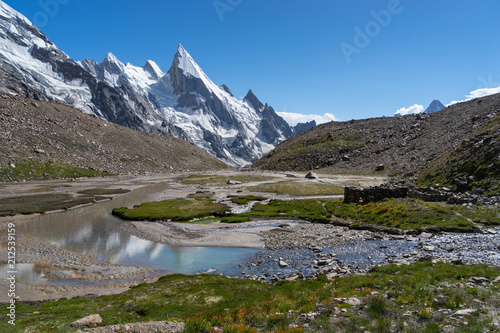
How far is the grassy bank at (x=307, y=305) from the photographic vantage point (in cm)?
1149

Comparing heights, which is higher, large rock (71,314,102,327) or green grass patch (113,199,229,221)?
green grass patch (113,199,229,221)

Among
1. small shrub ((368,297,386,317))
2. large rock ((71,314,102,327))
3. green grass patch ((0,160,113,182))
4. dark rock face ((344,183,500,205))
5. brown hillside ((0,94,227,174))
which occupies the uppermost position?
brown hillside ((0,94,227,174))

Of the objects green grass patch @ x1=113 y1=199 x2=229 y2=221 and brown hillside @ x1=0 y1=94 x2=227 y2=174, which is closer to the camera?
green grass patch @ x1=113 y1=199 x2=229 y2=221

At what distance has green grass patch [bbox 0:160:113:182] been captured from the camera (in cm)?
10406

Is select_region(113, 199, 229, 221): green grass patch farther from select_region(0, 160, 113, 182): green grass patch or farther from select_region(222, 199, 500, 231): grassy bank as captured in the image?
select_region(0, 160, 113, 182): green grass patch

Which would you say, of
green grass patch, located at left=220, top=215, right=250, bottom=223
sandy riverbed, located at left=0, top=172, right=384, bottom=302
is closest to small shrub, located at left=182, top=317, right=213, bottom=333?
sandy riverbed, located at left=0, top=172, right=384, bottom=302

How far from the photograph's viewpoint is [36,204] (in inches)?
2367

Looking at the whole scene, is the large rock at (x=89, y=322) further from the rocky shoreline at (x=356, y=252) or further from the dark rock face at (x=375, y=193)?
the dark rock face at (x=375, y=193)

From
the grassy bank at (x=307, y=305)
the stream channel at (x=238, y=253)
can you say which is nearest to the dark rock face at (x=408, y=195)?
the stream channel at (x=238, y=253)

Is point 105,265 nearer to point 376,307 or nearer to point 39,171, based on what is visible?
point 376,307

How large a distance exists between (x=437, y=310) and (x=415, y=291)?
2552mm

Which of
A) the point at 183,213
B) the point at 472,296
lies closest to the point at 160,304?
the point at 472,296

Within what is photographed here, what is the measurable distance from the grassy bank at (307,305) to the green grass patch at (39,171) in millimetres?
114937

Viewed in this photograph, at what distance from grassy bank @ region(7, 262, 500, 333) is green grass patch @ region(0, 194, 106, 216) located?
45.2 metres
